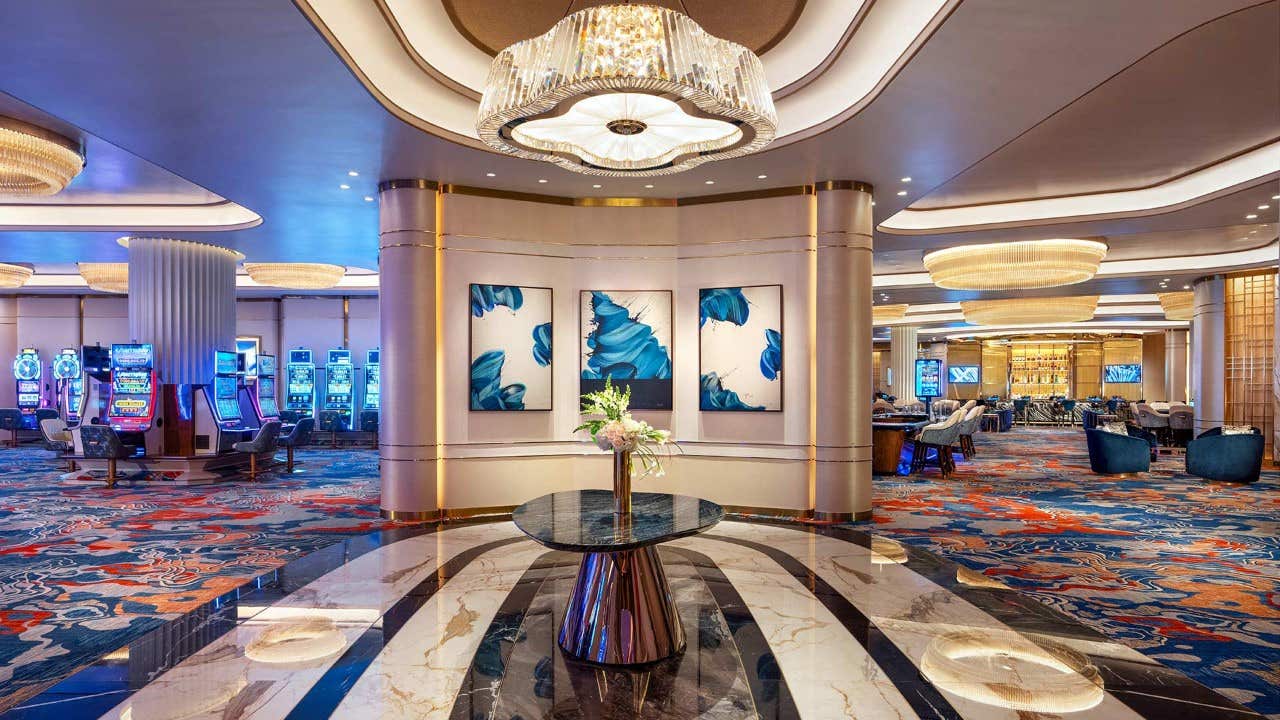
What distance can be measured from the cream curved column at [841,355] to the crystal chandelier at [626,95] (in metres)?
3.17

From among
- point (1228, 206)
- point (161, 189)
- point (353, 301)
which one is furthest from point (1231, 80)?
point (353, 301)

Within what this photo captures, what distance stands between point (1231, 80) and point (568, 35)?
212 inches

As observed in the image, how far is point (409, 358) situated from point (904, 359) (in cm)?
1961

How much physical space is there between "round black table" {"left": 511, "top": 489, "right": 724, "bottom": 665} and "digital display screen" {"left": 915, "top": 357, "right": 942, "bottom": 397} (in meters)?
22.7

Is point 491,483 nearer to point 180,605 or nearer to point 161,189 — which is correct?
point 180,605

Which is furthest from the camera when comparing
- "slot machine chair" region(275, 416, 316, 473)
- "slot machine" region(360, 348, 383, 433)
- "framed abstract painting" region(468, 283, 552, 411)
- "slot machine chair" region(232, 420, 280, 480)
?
"slot machine" region(360, 348, 383, 433)

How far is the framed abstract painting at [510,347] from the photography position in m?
7.59

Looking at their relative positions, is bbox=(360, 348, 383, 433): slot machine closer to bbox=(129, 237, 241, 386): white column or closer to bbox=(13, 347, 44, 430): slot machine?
bbox=(129, 237, 241, 386): white column

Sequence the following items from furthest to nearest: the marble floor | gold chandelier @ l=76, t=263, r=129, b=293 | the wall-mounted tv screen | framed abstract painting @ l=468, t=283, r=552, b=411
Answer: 1. the wall-mounted tv screen
2. gold chandelier @ l=76, t=263, r=129, b=293
3. framed abstract painting @ l=468, t=283, r=552, b=411
4. the marble floor

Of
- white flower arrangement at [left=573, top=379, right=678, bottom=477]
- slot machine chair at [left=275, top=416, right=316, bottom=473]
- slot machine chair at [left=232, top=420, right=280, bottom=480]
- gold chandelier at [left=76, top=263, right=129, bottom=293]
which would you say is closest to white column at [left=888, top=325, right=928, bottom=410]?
slot machine chair at [left=275, top=416, right=316, bottom=473]

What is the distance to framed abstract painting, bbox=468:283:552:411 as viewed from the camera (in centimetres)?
759

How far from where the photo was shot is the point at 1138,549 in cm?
620

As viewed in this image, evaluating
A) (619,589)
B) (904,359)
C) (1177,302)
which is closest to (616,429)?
(619,589)

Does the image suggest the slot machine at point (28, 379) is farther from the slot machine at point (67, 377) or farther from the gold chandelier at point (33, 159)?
the gold chandelier at point (33, 159)
